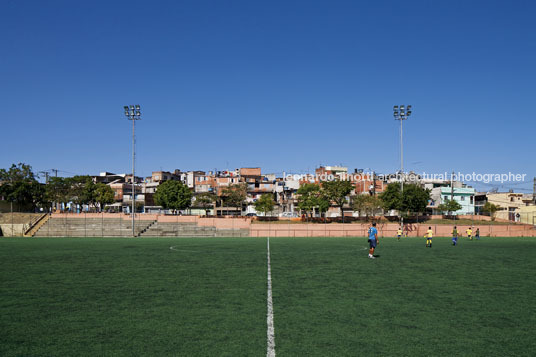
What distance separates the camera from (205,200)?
98.2 metres

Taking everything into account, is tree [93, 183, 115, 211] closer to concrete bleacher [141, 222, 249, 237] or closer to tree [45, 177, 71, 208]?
tree [45, 177, 71, 208]

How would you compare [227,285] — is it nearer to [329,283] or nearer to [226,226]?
[329,283]

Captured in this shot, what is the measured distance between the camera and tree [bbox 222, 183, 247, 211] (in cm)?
9344

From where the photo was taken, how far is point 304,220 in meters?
67.9

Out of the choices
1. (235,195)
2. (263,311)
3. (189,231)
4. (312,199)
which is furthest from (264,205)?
(263,311)

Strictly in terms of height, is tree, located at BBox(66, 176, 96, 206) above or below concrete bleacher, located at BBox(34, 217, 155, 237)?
above

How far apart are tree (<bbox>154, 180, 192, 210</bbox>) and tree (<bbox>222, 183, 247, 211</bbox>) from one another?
11.9 m

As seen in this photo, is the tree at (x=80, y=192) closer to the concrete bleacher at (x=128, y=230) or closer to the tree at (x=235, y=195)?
the tree at (x=235, y=195)

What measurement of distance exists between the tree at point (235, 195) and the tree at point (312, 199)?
17.1 meters

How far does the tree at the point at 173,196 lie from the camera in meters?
82.7

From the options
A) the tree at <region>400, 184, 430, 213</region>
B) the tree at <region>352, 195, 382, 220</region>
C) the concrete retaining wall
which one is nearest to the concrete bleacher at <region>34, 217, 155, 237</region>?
the concrete retaining wall

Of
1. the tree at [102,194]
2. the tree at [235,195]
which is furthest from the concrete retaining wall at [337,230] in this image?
the tree at [102,194]

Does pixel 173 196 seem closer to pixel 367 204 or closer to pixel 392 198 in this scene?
pixel 367 204

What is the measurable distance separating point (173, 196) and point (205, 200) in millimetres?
15893
